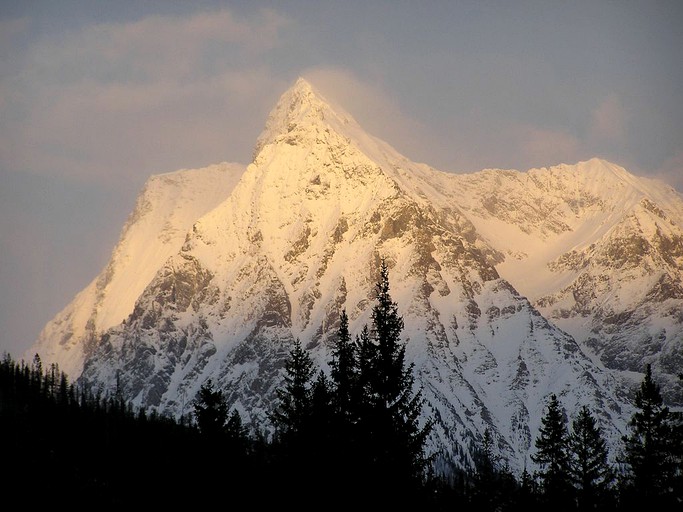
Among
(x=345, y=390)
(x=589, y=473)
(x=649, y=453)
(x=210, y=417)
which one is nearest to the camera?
(x=345, y=390)

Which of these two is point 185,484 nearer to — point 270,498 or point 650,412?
point 270,498

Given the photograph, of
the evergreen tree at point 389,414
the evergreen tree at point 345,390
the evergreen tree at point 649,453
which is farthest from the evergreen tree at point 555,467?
the evergreen tree at point 389,414

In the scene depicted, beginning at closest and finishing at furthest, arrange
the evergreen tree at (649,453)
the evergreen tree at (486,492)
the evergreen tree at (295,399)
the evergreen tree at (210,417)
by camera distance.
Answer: the evergreen tree at (295,399), the evergreen tree at (210,417), the evergreen tree at (649,453), the evergreen tree at (486,492)

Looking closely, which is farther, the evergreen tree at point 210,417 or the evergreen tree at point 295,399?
the evergreen tree at point 210,417

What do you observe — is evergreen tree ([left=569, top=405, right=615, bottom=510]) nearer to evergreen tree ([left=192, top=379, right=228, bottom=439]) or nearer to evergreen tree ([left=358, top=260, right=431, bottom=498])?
evergreen tree ([left=192, top=379, right=228, bottom=439])

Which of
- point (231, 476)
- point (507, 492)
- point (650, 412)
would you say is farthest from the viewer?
point (507, 492)

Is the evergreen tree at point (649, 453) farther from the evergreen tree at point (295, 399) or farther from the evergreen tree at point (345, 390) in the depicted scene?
the evergreen tree at point (295, 399)

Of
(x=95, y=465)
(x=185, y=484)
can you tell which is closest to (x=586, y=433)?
(x=185, y=484)

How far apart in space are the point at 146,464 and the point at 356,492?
79.2 meters

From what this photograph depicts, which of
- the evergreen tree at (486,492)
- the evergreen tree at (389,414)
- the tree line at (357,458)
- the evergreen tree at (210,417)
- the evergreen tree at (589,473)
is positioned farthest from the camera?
the evergreen tree at (589,473)

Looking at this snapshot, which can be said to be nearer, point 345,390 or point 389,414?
point 389,414

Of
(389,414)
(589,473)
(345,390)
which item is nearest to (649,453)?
(589,473)

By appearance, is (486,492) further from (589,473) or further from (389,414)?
(389,414)

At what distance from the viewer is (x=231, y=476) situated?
83250 millimetres
